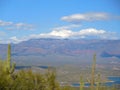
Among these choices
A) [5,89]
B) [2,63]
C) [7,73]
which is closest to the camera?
[5,89]

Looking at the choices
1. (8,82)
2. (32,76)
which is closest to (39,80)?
(32,76)

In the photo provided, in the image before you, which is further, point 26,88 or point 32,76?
point 32,76

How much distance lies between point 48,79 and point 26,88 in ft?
11.6

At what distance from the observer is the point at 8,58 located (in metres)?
26.0

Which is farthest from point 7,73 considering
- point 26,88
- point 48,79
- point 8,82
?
point 48,79

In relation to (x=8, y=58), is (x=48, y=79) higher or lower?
lower

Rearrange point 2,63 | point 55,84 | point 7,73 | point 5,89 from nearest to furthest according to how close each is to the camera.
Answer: point 5,89, point 7,73, point 2,63, point 55,84

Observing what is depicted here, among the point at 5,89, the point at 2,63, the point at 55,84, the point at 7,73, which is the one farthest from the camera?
the point at 55,84

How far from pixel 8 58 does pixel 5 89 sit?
3228 millimetres

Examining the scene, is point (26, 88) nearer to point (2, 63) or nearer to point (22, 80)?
point (22, 80)

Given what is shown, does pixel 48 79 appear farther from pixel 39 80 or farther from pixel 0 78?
pixel 0 78

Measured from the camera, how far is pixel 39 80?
31.6 metres

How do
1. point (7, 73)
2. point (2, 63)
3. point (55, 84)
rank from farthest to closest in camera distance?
1. point (55, 84)
2. point (2, 63)
3. point (7, 73)

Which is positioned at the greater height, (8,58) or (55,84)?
(8,58)
